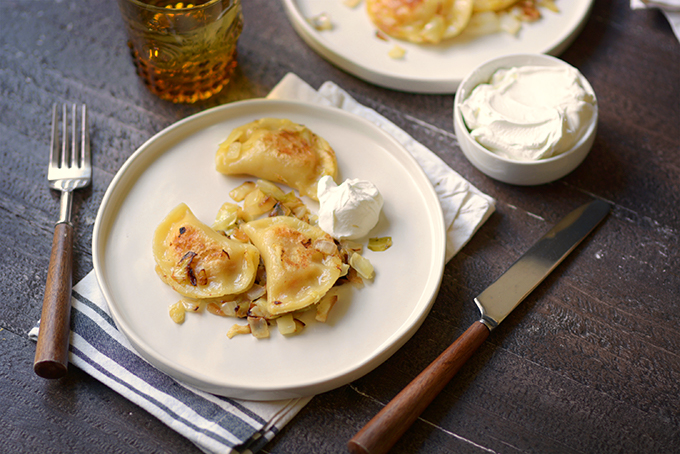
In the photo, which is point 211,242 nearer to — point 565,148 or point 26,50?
point 565,148

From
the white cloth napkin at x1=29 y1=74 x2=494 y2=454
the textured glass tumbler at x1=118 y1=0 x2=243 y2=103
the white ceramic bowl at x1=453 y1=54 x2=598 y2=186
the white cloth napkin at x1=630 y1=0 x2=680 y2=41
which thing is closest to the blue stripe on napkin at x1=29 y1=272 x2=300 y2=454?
the white cloth napkin at x1=29 y1=74 x2=494 y2=454

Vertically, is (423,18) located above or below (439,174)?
above

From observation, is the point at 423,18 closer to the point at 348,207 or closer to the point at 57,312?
the point at 348,207

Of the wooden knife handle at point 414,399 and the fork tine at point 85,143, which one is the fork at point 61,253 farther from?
the wooden knife handle at point 414,399

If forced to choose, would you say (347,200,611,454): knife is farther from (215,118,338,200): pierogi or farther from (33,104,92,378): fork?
(33,104,92,378): fork

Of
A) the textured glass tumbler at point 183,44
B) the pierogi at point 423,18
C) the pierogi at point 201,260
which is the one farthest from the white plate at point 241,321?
the pierogi at point 423,18

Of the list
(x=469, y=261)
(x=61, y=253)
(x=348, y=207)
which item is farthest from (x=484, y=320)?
(x=61, y=253)
